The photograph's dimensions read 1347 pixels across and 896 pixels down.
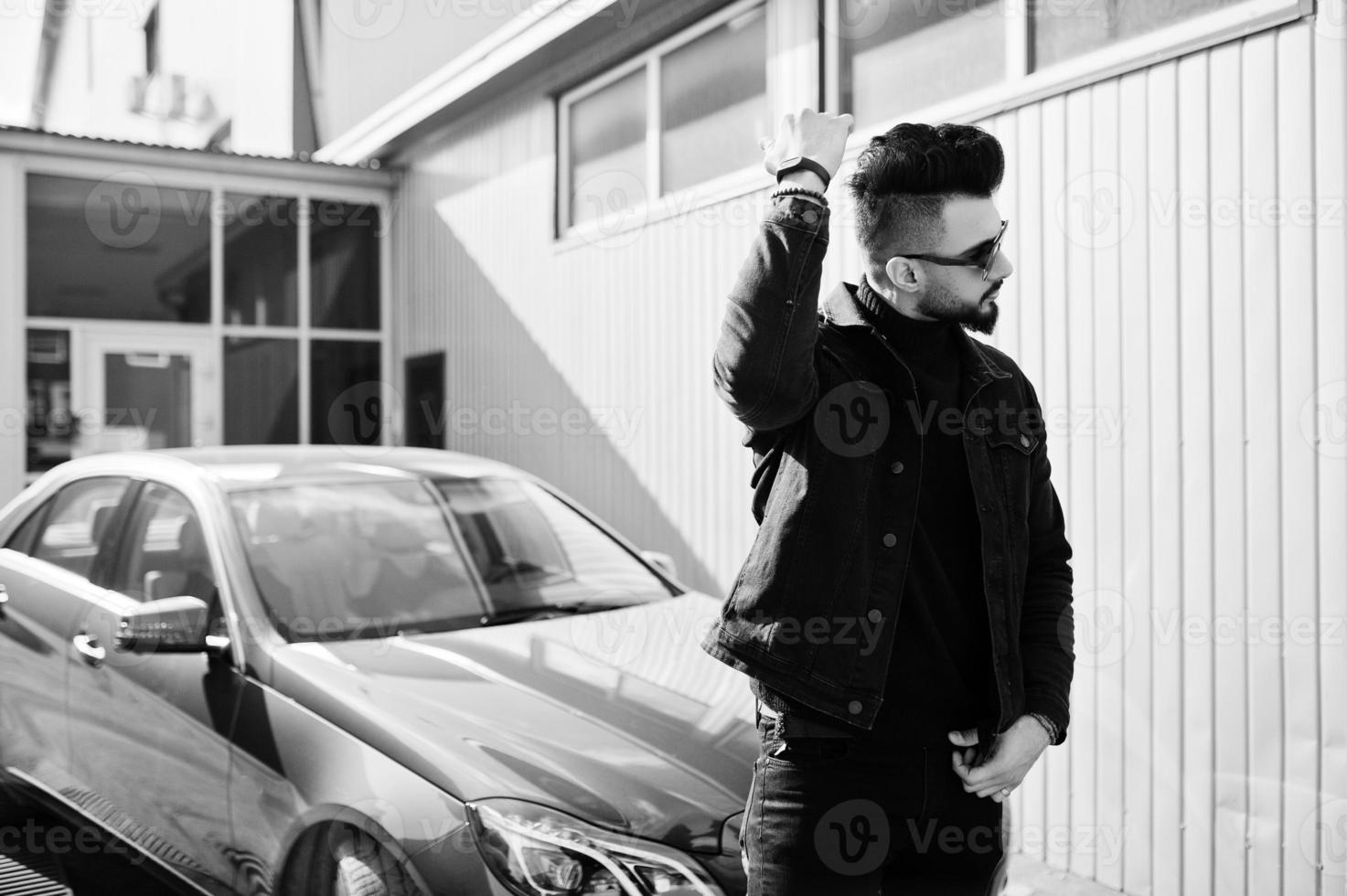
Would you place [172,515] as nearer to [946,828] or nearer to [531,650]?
[531,650]

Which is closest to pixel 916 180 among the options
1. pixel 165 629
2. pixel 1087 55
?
pixel 165 629

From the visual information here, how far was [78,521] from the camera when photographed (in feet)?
13.3

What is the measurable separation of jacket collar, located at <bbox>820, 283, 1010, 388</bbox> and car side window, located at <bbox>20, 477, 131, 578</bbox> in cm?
A: 281

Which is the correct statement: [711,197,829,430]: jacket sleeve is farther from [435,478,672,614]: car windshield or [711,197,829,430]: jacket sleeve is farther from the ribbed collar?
[435,478,672,614]: car windshield

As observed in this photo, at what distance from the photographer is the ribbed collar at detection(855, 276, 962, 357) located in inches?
75.2

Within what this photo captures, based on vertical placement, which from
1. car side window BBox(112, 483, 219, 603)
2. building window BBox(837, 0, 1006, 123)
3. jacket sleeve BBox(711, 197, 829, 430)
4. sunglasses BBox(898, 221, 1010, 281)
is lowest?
car side window BBox(112, 483, 219, 603)

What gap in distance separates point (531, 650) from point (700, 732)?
61cm

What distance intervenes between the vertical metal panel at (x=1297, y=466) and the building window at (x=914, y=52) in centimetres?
143

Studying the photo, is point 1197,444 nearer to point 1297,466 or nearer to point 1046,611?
point 1297,466

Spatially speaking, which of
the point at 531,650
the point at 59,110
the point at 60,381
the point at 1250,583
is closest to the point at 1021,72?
the point at 1250,583

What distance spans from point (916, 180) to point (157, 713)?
99.4 inches

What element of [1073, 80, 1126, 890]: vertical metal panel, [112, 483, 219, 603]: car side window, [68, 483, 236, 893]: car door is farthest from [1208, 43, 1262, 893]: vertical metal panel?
[112, 483, 219, 603]: car side window

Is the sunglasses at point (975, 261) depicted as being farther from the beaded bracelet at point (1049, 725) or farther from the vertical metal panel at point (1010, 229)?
the vertical metal panel at point (1010, 229)

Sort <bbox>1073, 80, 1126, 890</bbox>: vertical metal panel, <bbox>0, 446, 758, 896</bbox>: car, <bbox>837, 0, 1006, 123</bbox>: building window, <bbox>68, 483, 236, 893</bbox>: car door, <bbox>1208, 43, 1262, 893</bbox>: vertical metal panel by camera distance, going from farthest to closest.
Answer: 1. <bbox>837, 0, 1006, 123</bbox>: building window
2. <bbox>1073, 80, 1126, 890</bbox>: vertical metal panel
3. <bbox>1208, 43, 1262, 893</bbox>: vertical metal panel
4. <bbox>68, 483, 236, 893</bbox>: car door
5. <bbox>0, 446, 758, 896</bbox>: car
